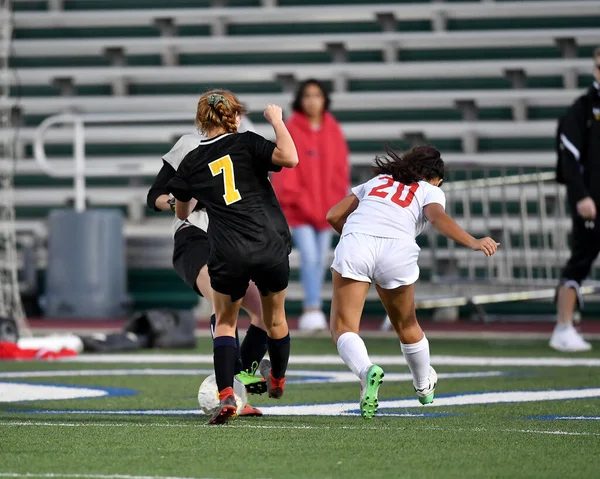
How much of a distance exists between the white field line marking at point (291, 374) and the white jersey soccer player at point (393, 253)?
1.69 m

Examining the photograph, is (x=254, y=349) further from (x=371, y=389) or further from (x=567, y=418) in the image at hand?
(x=567, y=418)

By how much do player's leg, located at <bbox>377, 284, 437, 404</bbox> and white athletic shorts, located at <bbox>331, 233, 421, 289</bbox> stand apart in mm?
66

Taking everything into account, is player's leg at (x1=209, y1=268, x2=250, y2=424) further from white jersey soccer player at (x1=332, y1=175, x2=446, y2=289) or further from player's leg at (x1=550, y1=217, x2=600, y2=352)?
player's leg at (x1=550, y1=217, x2=600, y2=352)

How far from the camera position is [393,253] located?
18.1 ft

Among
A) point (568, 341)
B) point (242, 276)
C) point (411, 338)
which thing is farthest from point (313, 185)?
point (242, 276)

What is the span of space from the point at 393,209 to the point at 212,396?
3.39 feet

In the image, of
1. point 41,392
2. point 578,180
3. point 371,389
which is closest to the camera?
point 371,389

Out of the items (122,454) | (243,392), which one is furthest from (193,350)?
(122,454)

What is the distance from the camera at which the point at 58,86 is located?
14.7 metres

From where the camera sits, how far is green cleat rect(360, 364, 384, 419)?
16.6ft

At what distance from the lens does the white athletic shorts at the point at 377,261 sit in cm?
550

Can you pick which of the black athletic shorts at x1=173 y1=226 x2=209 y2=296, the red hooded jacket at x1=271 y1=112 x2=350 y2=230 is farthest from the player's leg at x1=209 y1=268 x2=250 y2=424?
the red hooded jacket at x1=271 y1=112 x2=350 y2=230

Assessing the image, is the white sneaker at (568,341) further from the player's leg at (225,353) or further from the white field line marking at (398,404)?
the player's leg at (225,353)

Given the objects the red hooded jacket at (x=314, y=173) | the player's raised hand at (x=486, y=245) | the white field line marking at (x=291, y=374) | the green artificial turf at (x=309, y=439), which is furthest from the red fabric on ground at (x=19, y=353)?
the player's raised hand at (x=486, y=245)
